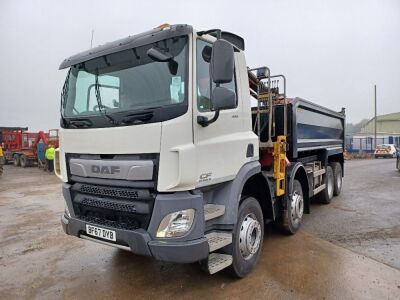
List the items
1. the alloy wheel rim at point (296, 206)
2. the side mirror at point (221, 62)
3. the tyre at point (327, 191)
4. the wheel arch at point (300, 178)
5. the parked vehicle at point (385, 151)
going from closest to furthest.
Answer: the side mirror at point (221, 62) < the wheel arch at point (300, 178) < the alloy wheel rim at point (296, 206) < the tyre at point (327, 191) < the parked vehicle at point (385, 151)

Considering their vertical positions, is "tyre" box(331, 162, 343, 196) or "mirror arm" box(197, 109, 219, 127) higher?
"mirror arm" box(197, 109, 219, 127)

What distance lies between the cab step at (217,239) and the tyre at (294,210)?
190cm

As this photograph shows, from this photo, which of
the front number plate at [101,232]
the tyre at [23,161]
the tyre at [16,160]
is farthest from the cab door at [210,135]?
the tyre at [16,160]

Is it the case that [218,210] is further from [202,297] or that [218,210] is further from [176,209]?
[202,297]

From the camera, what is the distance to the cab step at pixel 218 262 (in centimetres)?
323

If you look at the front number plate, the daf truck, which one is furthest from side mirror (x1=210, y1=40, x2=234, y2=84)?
the front number plate

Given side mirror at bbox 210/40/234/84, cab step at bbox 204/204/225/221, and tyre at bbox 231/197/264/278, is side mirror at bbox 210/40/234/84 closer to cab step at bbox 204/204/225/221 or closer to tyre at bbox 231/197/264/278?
cab step at bbox 204/204/225/221

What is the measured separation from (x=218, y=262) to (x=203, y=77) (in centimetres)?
187

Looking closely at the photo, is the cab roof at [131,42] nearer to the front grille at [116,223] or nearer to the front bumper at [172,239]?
the front bumper at [172,239]

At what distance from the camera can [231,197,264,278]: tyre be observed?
357 cm

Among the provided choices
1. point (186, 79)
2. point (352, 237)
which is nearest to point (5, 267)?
point (186, 79)

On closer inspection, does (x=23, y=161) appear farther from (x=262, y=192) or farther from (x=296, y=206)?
(x=262, y=192)

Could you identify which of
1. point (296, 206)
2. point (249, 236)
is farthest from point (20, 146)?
point (249, 236)

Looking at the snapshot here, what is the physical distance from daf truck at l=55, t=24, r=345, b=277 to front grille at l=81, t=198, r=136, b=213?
0.01 m
